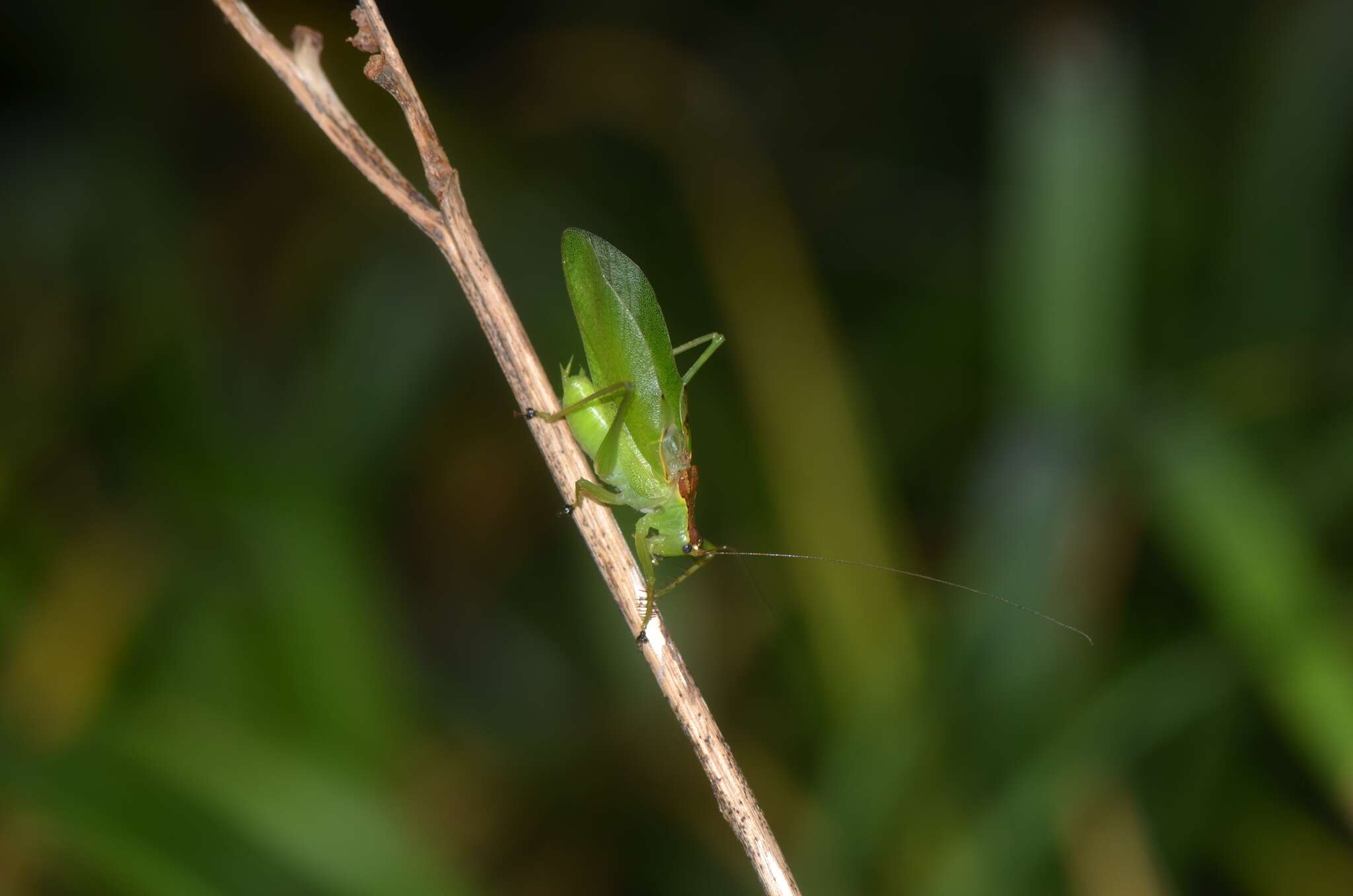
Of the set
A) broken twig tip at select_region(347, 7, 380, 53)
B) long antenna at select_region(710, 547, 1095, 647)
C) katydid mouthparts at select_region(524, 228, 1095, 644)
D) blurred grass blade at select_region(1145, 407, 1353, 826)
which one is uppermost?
broken twig tip at select_region(347, 7, 380, 53)

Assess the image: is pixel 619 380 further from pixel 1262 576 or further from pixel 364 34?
pixel 1262 576

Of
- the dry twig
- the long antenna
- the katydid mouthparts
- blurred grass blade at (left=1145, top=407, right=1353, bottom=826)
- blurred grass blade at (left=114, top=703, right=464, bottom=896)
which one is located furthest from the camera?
blurred grass blade at (left=114, top=703, right=464, bottom=896)

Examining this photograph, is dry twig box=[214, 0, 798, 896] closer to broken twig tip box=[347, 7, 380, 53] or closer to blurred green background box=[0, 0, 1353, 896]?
broken twig tip box=[347, 7, 380, 53]

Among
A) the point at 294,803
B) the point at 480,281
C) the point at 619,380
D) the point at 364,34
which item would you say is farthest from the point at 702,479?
the point at 364,34

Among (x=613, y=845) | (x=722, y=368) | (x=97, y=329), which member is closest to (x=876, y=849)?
(x=613, y=845)

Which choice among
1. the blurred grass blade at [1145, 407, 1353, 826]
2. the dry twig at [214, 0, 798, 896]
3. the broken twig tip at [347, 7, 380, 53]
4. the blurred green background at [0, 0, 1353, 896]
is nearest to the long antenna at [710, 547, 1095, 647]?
the blurred green background at [0, 0, 1353, 896]

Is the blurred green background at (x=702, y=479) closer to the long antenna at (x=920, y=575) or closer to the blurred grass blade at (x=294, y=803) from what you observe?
the blurred grass blade at (x=294, y=803)

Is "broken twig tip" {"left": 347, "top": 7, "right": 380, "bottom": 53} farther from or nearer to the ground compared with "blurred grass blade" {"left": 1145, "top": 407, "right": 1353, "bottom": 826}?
farther from the ground
